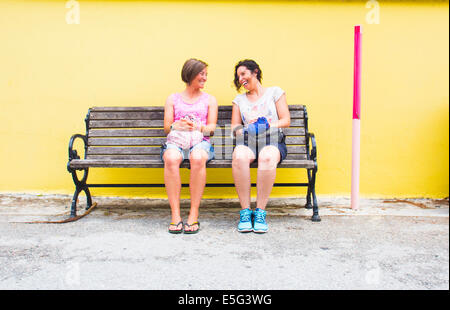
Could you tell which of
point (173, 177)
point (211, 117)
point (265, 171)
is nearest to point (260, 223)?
point (265, 171)

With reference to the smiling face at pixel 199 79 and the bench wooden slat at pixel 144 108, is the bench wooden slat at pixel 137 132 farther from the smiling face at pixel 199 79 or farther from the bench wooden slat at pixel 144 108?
the smiling face at pixel 199 79

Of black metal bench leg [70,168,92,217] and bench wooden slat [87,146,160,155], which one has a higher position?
bench wooden slat [87,146,160,155]

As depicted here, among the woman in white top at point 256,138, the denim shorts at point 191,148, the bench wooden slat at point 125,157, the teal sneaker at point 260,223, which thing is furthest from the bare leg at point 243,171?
the bench wooden slat at point 125,157

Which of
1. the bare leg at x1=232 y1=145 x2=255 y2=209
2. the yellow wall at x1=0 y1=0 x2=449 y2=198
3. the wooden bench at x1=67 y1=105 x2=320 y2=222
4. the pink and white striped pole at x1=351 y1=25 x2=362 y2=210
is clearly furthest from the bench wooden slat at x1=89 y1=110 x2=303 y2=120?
the bare leg at x1=232 y1=145 x2=255 y2=209

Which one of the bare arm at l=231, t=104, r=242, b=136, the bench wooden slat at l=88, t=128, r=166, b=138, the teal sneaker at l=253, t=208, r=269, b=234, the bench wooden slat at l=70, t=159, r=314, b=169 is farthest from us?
the bench wooden slat at l=88, t=128, r=166, b=138

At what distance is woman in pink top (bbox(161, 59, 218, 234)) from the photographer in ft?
9.93

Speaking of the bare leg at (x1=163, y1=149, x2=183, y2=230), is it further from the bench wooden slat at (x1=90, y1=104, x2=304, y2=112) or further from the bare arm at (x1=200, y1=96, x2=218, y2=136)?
the bench wooden slat at (x1=90, y1=104, x2=304, y2=112)

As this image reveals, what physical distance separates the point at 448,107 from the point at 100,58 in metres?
3.50

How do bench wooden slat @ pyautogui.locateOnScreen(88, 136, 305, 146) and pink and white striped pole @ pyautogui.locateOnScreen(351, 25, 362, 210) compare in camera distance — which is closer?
pink and white striped pole @ pyautogui.locateOnScreen(351, 25, 362, 210)

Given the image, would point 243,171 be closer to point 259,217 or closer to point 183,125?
point 259,217

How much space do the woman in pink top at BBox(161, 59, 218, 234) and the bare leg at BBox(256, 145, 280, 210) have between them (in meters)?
0.43

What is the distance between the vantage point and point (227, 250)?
2.55 metres

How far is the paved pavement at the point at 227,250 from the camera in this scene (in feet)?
6.84

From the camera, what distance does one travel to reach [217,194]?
13.3 feet
